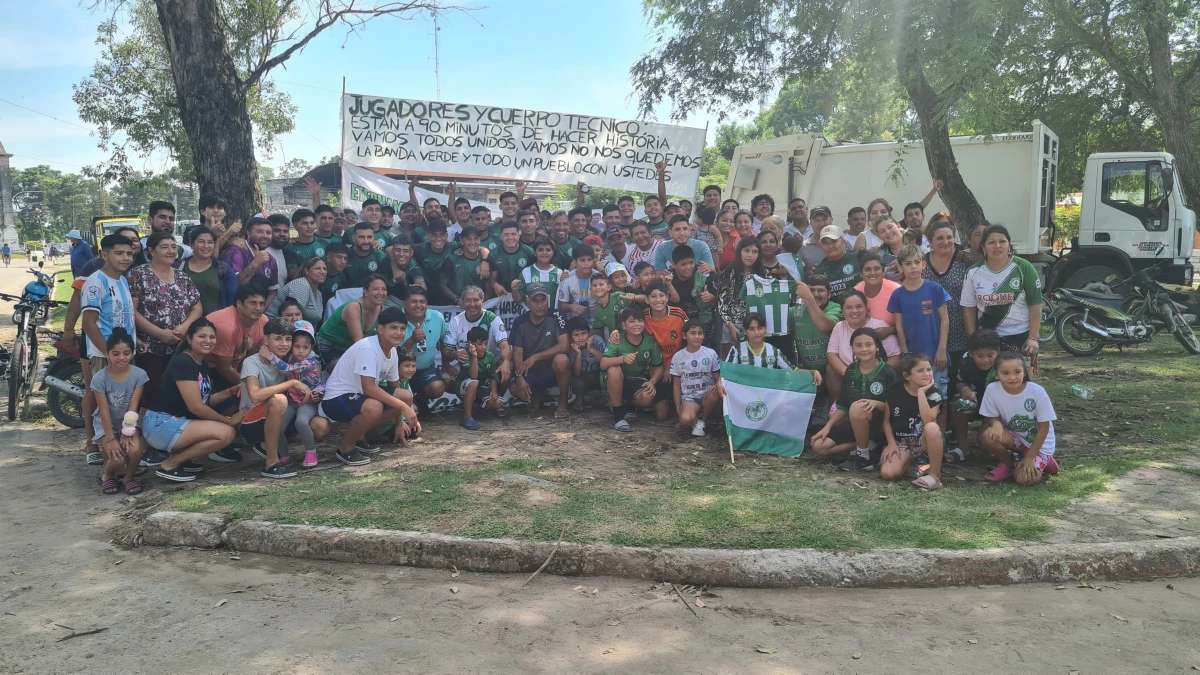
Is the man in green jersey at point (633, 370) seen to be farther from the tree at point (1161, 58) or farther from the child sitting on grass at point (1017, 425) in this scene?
the tree at point (1161, 58)

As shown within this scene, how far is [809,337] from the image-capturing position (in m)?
6.63

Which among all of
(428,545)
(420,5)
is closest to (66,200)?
(420,5)

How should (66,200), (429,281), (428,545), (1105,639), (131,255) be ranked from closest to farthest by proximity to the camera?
(1105,639) → (428,545) → (131,255) → (429,281) → (66,200)

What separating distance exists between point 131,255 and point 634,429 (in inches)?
164

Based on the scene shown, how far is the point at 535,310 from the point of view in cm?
746

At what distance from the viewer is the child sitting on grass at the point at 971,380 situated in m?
5.81

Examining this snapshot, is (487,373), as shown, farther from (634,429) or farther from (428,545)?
(428,545)

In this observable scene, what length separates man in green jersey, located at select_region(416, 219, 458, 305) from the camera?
7.96 metres

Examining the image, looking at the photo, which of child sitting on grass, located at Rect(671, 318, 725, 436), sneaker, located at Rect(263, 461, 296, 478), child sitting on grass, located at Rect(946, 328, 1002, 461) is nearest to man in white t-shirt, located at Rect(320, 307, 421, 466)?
sneaker, located at Rect(263, 461, 296, 478)

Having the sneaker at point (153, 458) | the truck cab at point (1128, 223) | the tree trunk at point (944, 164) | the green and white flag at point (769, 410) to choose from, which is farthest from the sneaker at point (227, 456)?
the truck cab at point (1128, 223)

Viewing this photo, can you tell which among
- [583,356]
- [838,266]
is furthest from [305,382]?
[838,266]

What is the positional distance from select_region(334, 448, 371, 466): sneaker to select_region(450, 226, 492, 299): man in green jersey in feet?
7.68

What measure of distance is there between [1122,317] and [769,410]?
24.2ft

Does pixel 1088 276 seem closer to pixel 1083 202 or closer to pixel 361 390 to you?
pixel 1083 202
